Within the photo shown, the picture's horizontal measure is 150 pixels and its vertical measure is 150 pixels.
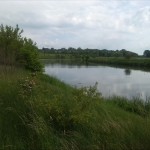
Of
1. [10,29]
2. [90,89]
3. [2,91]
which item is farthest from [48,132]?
[10,29]

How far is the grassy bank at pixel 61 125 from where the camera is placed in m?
5.07

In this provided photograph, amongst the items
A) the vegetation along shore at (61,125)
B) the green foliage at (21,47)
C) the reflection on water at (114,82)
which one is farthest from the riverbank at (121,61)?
the vegetation along shore at (61,125)

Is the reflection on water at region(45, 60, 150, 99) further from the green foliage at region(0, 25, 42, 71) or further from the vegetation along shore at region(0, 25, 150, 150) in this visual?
the vegetation along shore at region(0, 25, 150, 150)

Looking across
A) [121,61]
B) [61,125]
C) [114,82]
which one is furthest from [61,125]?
[121,61]

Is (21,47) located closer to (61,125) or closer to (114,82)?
(114,82)

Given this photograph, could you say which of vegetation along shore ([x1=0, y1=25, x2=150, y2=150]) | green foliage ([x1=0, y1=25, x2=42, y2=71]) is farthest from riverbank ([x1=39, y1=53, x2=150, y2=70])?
vegetation along shore ([x1=0, y1=25, x2=150, y2=150])

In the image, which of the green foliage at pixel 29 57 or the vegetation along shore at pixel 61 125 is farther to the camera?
the green foliage at pixel 29 57

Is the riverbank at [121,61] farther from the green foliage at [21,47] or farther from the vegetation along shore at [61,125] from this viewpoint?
the vegetation along shore at [61,125]

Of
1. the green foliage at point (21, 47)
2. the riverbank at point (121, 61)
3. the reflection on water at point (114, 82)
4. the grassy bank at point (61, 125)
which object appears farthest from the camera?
the riverbank at point (121, 61)

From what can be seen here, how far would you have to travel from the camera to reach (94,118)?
6.21 m

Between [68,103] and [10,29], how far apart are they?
18.9 metres

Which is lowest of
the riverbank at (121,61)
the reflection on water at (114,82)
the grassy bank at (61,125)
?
the riverbank at (121,61)

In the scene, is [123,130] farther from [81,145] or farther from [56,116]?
[56,116]

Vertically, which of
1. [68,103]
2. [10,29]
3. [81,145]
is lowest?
[81,145]
